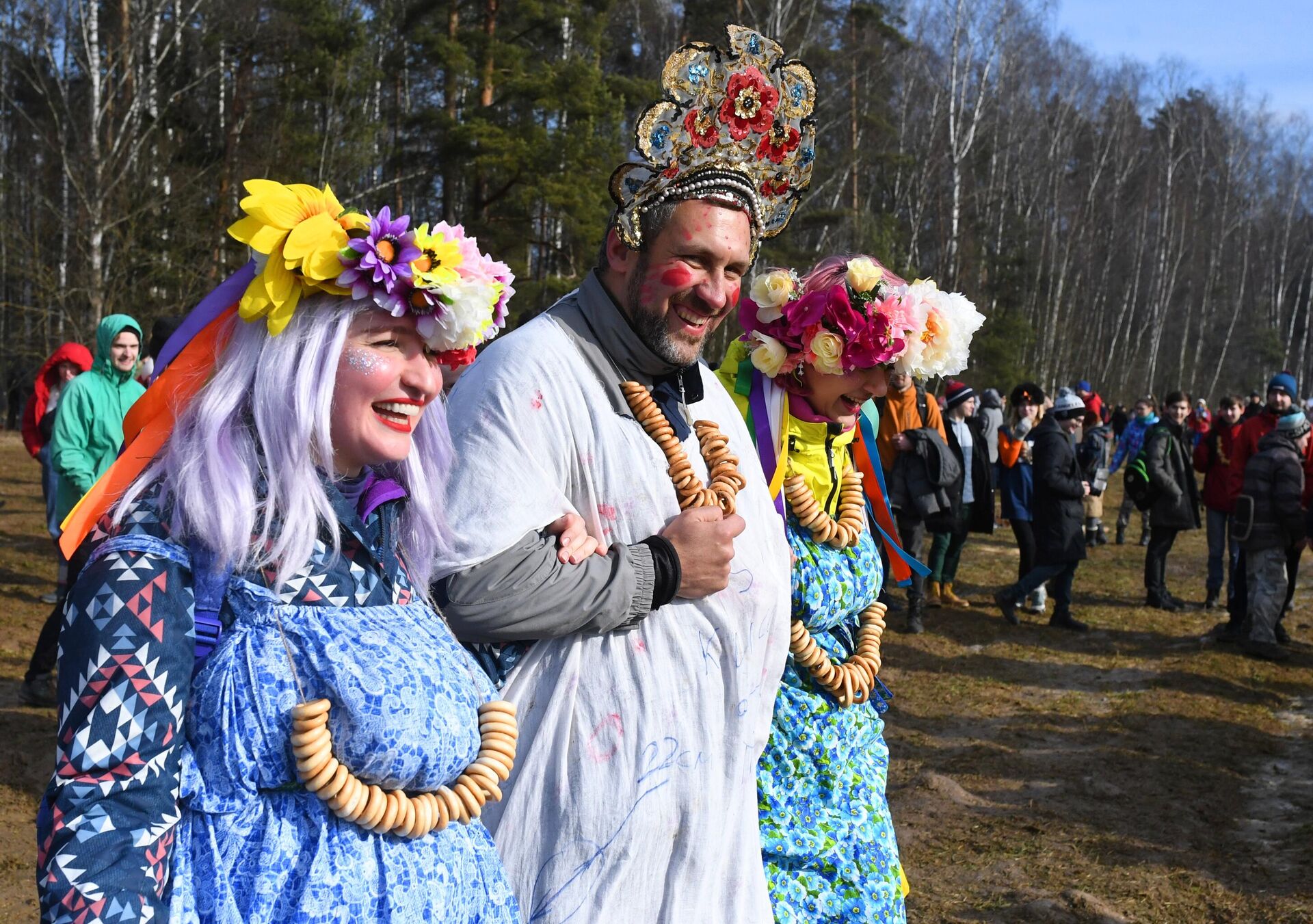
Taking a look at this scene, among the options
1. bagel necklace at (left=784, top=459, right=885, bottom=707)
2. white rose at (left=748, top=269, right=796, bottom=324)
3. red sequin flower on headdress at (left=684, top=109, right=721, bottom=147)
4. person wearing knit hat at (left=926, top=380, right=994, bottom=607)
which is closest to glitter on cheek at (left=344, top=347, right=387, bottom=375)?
red sequin flower on headdress at (left=684, top=109, right=721, bottom=147)

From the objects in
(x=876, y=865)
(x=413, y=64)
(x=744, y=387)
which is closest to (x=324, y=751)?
(x=876, y=865)

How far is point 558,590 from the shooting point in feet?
6.93

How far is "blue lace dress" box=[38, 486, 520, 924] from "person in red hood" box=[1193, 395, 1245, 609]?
365 inches

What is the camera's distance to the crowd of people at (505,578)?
1.57 meters

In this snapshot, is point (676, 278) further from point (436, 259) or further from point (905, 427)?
point (905, 427)

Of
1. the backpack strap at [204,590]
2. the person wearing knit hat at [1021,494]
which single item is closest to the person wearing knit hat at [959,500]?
the person wearing knit hat at [1021,494]

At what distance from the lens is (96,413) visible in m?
6.86

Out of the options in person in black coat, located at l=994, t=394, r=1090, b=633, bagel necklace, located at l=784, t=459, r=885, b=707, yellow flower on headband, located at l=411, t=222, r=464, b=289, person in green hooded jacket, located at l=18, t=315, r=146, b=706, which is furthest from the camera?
person in black coat, located at l=994, t=394, r=1090, b=633

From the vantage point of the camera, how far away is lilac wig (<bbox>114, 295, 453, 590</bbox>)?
1598 millimetres

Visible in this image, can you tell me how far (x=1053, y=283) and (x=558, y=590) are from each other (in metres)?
36.7

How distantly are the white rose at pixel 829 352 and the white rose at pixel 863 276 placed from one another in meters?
0.21

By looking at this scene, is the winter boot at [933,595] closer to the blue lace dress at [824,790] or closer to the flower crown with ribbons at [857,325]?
the flower crown with ribbons at [857,325]

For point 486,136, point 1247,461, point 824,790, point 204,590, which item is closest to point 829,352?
point 824,790

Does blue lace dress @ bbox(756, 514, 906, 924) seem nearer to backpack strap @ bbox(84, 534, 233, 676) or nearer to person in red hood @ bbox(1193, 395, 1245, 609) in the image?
backpack strap @ bbox(84, 534, 233, 676)
